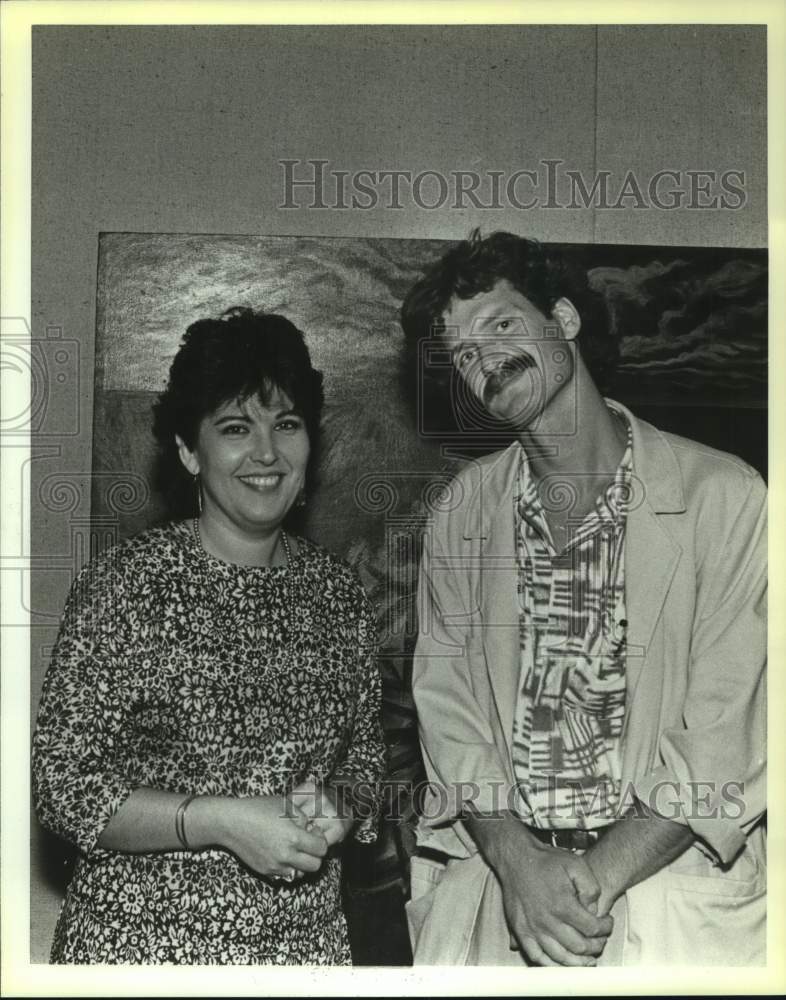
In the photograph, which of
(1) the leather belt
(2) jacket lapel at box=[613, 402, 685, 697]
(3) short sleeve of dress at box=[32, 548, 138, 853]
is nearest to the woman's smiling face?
(3) short sleeve of dress at box=[32, 548, 138, 853]

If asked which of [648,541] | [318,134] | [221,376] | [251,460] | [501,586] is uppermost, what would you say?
[318,134]

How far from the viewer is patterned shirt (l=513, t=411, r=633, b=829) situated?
90.5 inches

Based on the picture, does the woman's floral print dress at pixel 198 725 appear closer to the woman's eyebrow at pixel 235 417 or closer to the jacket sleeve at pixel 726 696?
the woman's eyebrow at pixel 235 417

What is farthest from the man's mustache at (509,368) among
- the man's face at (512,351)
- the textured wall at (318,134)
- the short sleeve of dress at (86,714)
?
the short sleeve of dress at (86,714)

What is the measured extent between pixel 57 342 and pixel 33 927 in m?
1.32

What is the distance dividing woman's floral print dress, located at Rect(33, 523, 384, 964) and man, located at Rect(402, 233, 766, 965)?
197mm

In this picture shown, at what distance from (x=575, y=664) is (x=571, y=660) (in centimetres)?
1

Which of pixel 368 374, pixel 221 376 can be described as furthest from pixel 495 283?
pixel 221 376

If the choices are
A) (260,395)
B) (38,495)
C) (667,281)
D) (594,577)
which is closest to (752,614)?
(594,577)

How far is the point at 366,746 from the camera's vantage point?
2320mm

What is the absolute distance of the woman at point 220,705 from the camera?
7.31ft

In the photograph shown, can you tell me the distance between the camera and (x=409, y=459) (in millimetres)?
2352

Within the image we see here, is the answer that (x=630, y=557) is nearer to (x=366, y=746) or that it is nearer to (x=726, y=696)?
(x=726, y=696)

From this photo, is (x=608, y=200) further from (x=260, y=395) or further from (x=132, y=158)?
(x=132, y=158)
